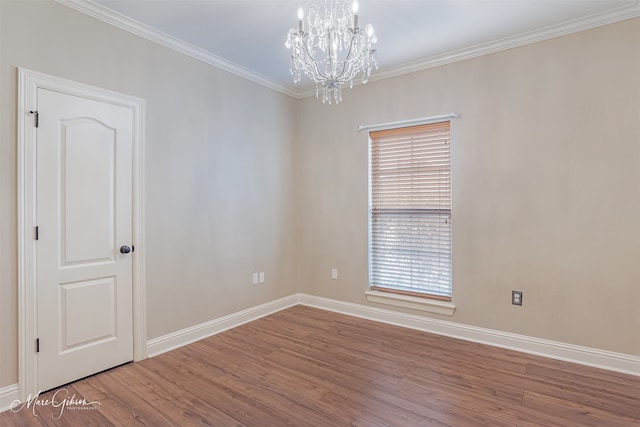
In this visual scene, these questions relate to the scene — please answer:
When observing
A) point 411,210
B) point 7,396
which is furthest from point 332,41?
point 7,396

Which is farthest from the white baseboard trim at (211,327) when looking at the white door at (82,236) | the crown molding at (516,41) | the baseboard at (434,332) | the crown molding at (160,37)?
the crown molding at (516,41)

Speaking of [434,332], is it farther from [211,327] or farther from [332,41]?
[332,41]

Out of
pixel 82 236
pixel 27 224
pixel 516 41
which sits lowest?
pixel 82 236

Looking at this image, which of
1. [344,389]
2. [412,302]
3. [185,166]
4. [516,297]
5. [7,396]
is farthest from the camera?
[412,302]

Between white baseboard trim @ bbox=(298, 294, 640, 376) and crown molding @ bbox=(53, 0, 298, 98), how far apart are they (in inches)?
113

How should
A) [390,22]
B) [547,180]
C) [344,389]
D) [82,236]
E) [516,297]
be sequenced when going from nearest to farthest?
[344,389] < [82,236] < [390,22] < [547,180] < [516,297]

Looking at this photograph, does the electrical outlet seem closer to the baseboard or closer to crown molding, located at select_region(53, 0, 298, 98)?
the baseboard

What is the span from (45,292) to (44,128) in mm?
1147

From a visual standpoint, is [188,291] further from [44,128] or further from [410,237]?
[410,237]

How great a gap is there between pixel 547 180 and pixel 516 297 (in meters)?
1.08

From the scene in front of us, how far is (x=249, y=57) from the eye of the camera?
3.47m

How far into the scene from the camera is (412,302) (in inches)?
144

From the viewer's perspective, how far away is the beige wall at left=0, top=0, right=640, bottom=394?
8.56 feet

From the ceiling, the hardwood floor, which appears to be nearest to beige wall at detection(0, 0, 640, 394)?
the ceiling
